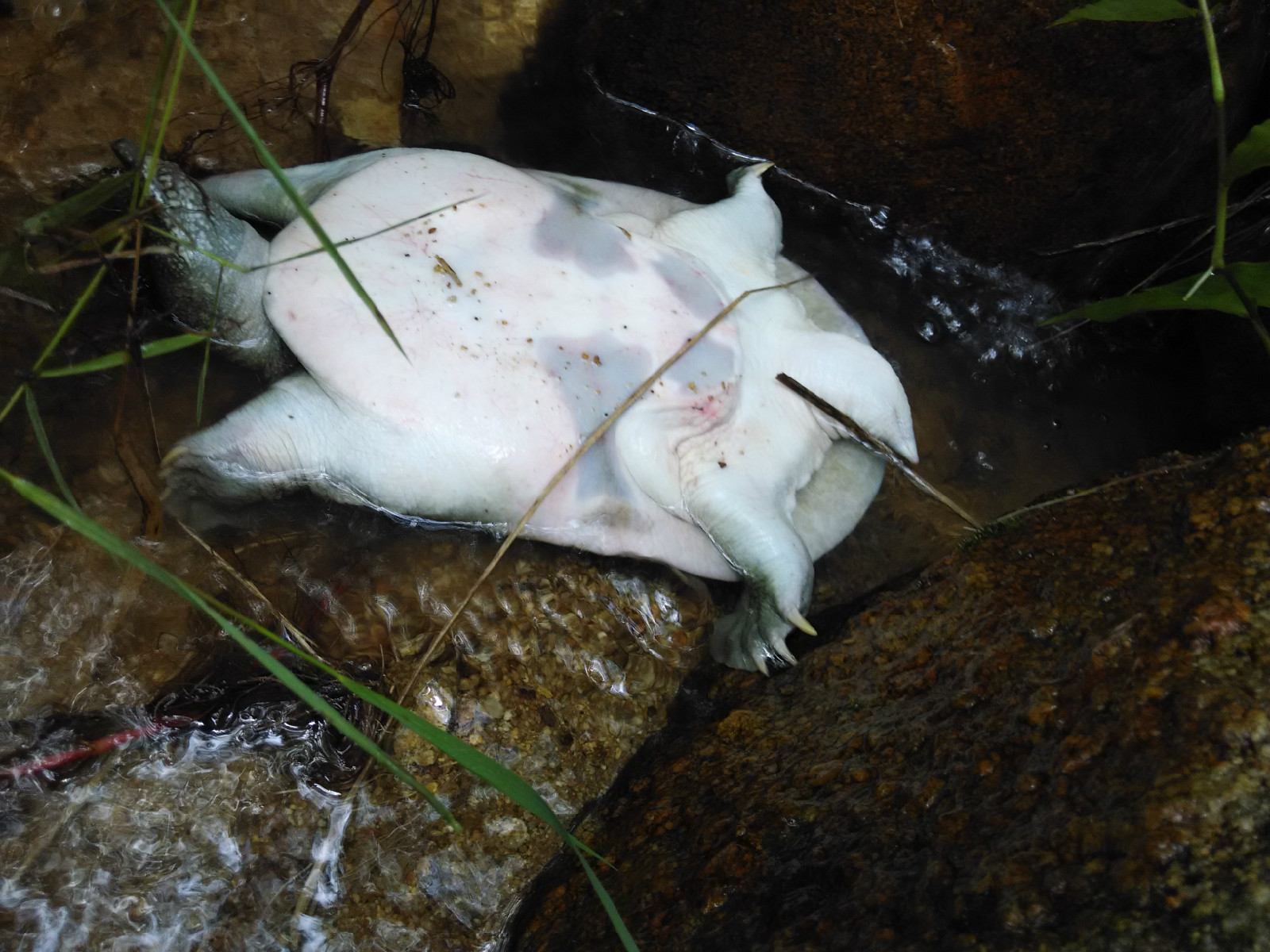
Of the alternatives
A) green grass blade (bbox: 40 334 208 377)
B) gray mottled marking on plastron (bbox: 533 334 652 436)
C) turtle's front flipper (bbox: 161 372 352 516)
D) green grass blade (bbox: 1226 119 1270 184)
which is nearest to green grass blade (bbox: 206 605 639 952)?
green grass blade (bbox: 40 334 208 377)

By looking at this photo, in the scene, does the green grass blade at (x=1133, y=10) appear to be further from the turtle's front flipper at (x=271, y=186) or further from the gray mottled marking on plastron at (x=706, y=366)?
the turtle's front flipper at (x=271, y=186)

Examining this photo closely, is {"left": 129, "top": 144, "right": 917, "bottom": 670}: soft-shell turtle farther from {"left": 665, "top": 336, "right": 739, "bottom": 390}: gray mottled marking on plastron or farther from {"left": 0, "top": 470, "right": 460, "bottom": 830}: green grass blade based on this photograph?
{"left": 0, "top": 470, "right": 460, "bottom": 830}: green grass blade

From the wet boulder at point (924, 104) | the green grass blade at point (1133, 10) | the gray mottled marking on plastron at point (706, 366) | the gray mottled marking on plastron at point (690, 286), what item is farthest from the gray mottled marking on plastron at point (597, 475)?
the green grass blade at point (1133, 10)

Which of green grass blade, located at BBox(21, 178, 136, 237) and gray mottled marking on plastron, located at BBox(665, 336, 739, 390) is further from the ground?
green grass blade, located at BBox(21, 178, 136, 237)

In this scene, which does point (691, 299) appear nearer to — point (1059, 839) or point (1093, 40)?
point (1093, 40)

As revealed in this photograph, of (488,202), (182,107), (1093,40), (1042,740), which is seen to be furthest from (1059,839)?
(182,107)

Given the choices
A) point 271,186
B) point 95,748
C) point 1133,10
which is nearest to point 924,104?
point 1133,10

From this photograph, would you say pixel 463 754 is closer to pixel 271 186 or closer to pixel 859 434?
pixel 859 434

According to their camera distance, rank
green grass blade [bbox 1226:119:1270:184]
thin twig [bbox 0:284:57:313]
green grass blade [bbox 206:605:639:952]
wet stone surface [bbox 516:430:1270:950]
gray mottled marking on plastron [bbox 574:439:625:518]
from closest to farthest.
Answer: wet stone surface [bbox 516:430:1270:950] → green grass blade [bbox 206:605:639:952] → green grass blade [bbox 1226:119:1270:184] → thin twig [bbox 0:284:57:313] → gray mottled marking on plastron [bbox 574:439:625:518]
